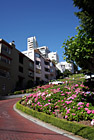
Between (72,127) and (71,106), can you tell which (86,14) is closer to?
(71,106)

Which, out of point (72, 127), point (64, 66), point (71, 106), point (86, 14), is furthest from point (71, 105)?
point (64, 66)

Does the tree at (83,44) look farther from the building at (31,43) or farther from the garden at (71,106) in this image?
the building at (31,43)

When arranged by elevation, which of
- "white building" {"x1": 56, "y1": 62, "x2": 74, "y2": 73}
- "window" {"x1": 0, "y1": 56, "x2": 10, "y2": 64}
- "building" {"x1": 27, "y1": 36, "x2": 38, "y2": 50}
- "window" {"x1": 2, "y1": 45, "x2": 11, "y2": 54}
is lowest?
"window" {"x1": 0, "y1": 56, "x2": 10, "y2": 64}

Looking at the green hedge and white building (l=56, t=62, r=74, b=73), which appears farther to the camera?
white building (l=56, t=62, r=74, b=73)

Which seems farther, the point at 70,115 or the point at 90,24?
the point at 90,24

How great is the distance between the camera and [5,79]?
2994cm

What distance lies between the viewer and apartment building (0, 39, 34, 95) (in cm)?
2952

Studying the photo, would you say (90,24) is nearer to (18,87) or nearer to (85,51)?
(85,51)

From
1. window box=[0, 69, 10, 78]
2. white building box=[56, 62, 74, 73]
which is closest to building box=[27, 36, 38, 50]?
white building box=[56, 62, 74, 73]

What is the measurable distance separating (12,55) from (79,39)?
25.9 m

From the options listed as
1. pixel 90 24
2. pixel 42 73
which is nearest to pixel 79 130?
pixel 90 24

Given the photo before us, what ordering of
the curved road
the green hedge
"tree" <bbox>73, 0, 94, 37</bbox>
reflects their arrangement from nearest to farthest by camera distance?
1. the curved road
2. the green hedge
3. "tree" <bbox>73, 0, 94, 37</bbox>

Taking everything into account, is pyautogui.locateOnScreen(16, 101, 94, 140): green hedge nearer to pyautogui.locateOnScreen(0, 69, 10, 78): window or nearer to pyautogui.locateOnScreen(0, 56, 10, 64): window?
pyautogui.locateOnScreen(0, 69, 10, 78): window

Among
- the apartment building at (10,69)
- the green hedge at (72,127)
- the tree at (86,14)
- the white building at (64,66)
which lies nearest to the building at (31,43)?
the white building at (64,66)
